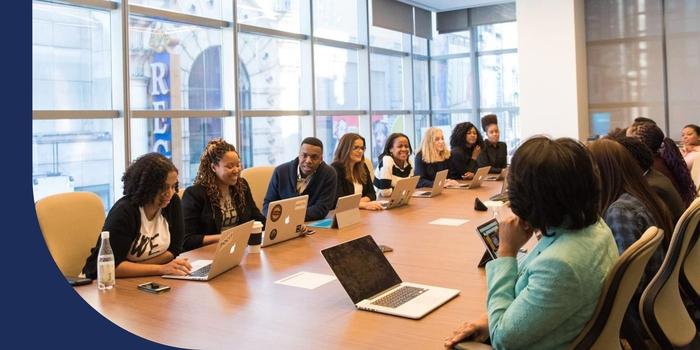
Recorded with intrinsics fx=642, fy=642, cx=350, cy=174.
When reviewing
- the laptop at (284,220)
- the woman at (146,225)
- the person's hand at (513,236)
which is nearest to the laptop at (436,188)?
the laptop at (284,220)

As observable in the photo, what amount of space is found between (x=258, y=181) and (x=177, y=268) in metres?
2.13

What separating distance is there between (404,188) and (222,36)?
310cm

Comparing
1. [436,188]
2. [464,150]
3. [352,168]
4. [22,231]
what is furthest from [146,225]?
[464,150]

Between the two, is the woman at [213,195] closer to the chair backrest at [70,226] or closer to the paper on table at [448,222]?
the chair backrest at [70,226]

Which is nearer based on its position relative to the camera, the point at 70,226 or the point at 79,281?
the point at 79,281

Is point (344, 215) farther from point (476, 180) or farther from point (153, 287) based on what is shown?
point (476, 180)

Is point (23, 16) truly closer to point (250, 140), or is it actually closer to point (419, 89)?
point (250, 140)

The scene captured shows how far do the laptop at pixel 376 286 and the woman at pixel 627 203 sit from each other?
61 cm

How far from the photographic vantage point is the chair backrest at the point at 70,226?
2.84m

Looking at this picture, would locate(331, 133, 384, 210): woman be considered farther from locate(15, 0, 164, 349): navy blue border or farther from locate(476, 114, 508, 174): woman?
locate(15, 0, 164, 349): navy blue border

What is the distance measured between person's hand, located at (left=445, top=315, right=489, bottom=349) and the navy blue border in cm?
97

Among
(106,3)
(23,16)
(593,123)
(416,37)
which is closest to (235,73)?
(106,3)

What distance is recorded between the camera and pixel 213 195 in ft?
11.4

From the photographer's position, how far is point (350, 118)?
8.85m
